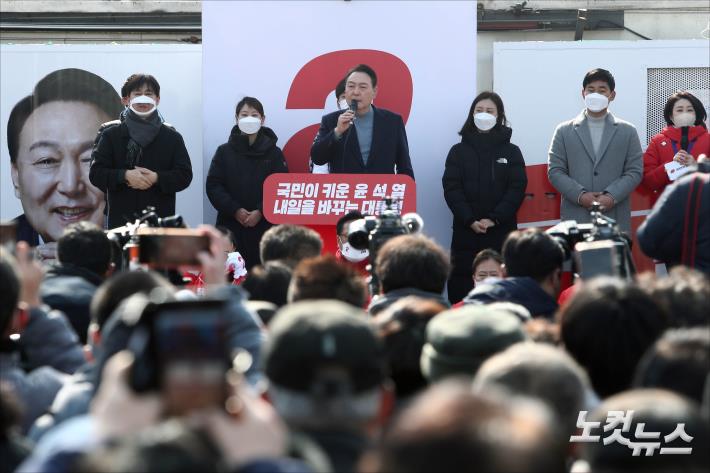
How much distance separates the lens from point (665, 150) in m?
8.95

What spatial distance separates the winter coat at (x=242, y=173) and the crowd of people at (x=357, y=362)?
6.72 ft

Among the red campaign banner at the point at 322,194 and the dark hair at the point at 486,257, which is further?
the red campaign banner at the point at 322,194

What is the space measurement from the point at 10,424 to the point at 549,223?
6845 mm

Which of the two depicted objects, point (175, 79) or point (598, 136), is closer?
point (598, 136)

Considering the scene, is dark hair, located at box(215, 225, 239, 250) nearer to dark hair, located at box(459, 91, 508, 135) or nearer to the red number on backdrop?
the red number on backdrop

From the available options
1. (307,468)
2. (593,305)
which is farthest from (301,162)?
(307,468)

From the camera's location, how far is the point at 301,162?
983 centimetres

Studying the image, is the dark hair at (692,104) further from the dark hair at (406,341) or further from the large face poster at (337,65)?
the dark hair at (406,341)

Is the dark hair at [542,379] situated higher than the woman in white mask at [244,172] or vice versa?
the woman in white mask at [244,172]

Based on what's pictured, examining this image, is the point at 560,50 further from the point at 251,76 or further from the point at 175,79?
the point at 175,79

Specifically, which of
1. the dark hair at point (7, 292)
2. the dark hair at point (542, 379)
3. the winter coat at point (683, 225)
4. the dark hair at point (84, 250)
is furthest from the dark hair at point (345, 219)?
the dark hair at point (542, 379)

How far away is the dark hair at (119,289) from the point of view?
4020 millimetres

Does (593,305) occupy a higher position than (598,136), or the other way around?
(598,136)

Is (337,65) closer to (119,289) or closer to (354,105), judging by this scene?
(354,105)
